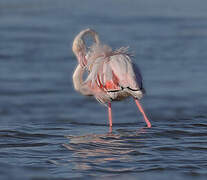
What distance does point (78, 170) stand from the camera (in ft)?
18.3

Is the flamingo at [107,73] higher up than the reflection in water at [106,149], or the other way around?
the flamingo at [107,73]

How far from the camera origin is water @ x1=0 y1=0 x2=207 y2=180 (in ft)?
19.1

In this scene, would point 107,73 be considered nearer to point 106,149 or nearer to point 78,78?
point 78,78

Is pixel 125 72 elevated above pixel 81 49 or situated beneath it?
situated beneath

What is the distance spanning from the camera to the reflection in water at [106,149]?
18.8ft

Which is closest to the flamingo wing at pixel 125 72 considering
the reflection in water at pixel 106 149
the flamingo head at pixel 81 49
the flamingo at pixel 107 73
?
the flamingo at pixel 107 73

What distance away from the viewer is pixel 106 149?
640cm

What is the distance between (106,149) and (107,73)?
1.26 meters

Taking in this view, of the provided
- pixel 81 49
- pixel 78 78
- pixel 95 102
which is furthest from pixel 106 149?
pixel 95 102

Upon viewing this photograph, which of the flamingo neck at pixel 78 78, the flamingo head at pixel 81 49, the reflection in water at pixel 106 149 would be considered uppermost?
the flamingo head at pixel 81 49

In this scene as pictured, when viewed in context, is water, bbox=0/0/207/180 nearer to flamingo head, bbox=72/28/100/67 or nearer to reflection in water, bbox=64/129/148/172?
reflection in water, bbox=64/129/148/172

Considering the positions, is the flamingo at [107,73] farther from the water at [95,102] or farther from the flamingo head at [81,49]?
the water at [95,102]

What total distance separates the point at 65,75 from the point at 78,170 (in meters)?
8.15

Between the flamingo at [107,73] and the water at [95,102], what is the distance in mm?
469
